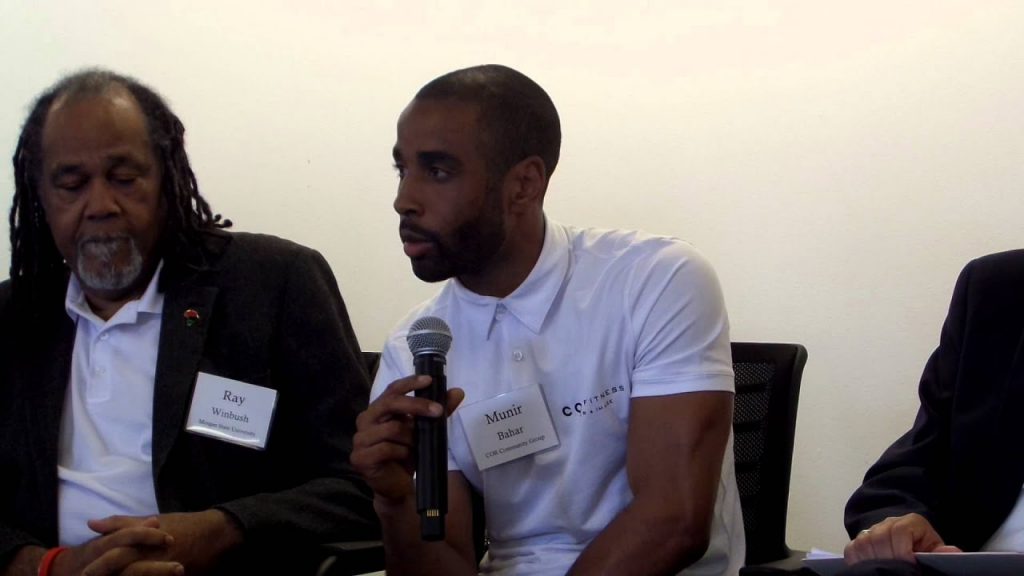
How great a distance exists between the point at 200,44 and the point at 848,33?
1.84m

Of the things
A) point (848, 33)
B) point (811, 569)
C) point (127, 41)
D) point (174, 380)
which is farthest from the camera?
point (127, 41)

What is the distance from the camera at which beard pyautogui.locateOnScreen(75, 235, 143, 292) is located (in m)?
2.14

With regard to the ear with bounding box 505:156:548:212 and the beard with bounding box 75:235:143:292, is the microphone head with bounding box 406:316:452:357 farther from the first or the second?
the beard with bounding box 75:235:143:292

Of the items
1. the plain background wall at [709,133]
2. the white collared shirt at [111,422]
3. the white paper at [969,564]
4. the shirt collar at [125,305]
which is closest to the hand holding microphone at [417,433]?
the white paper at [969,564]

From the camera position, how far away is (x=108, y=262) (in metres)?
2.15

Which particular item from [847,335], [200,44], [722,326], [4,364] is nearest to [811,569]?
[722,326]

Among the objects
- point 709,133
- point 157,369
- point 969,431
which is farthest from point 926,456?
point 157,369

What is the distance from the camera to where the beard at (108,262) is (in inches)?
84.3

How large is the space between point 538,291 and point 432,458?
541mm

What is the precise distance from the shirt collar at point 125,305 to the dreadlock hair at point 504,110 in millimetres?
685

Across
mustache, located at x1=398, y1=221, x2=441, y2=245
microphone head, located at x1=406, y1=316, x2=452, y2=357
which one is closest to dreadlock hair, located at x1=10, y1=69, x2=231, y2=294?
mustache, located at x1=398, y1=221, x2=441, y2=245

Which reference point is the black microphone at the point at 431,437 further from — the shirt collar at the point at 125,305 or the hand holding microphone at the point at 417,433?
the shirt collar at the point at 125,305

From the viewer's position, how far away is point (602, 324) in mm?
1874

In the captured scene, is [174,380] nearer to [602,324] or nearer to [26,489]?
[26,489]
